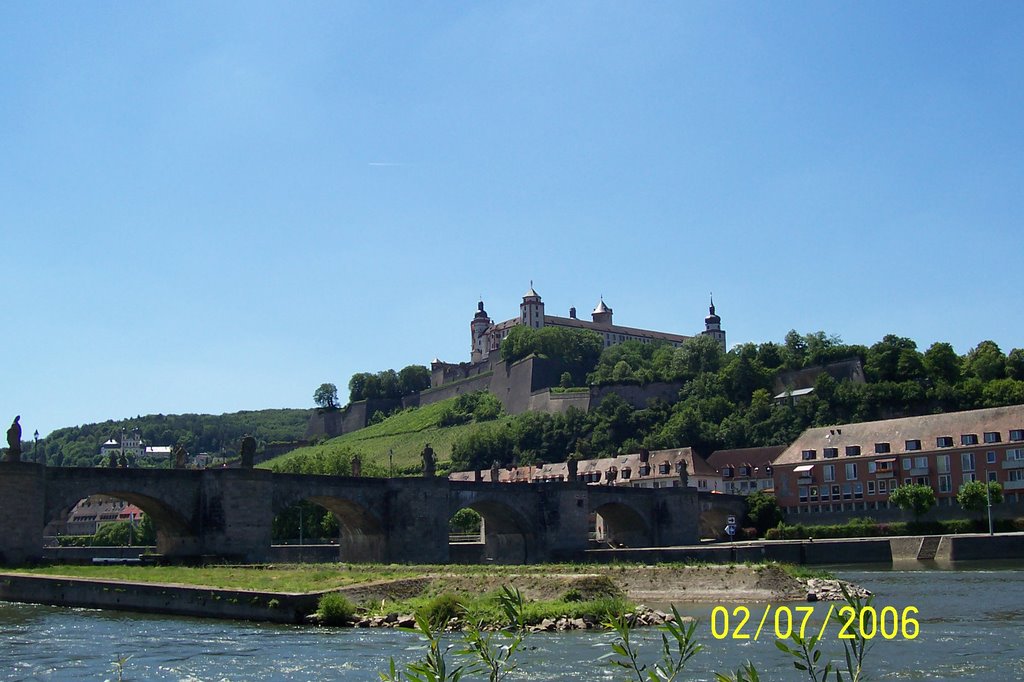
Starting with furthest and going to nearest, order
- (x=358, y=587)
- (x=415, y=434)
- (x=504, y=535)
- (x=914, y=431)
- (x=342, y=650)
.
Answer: (x=415, y=434) < (x=914, y=431) < (x=504, y=535) < (x=358, y=587) < (x=342, y=650)

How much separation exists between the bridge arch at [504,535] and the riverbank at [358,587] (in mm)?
24450

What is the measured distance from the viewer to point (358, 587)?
114ft

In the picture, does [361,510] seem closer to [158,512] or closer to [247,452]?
[247,452]

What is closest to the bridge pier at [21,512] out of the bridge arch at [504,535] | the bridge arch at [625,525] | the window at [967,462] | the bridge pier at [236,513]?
the bridge pier at [236,513]

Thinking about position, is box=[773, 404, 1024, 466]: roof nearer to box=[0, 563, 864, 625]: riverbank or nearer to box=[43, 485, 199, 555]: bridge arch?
box=[0, 563, 864, 625]: riverbank

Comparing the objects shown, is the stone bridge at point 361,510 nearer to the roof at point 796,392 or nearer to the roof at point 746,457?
the roof at point 746,457

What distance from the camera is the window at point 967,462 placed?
84.7m

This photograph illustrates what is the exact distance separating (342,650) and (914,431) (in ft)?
242

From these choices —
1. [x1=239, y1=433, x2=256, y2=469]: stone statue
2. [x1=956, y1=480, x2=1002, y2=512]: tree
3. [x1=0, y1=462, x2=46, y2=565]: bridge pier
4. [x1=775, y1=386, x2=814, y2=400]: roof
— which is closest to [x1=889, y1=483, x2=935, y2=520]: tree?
[x1=956, y1=480, x2=1002, y2=512]: tree

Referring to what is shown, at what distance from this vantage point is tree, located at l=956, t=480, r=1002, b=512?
7969cm

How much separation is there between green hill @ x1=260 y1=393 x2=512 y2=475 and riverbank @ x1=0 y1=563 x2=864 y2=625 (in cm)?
9498

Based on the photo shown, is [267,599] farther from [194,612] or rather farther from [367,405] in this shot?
[367,405]

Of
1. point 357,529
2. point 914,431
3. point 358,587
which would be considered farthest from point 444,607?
point 914,431

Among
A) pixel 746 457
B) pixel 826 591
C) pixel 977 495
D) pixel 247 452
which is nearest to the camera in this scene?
pixel 826 591
